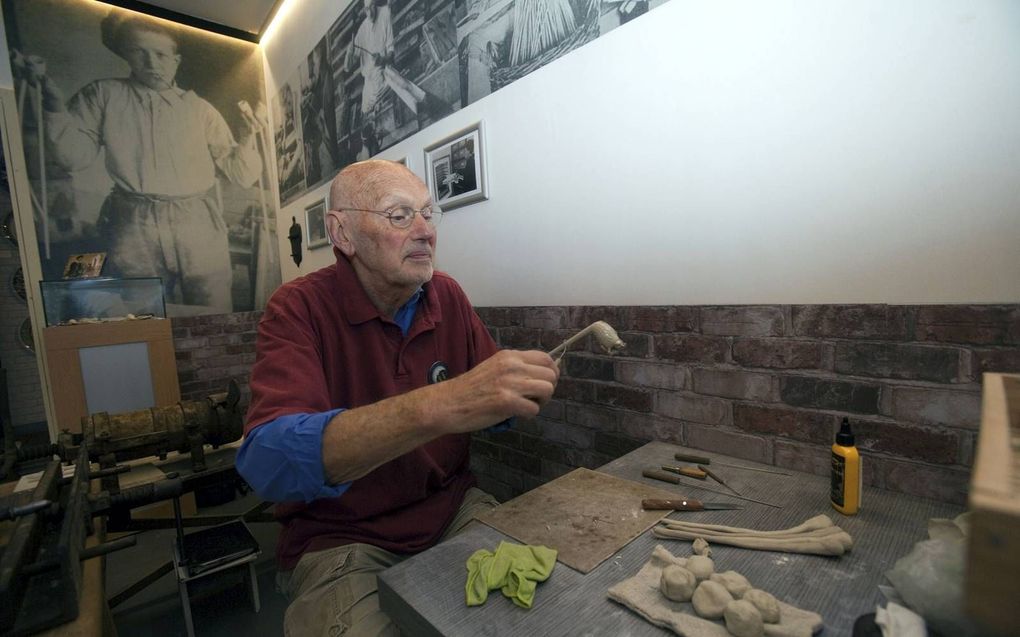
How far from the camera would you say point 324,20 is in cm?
346

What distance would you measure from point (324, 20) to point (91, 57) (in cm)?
212

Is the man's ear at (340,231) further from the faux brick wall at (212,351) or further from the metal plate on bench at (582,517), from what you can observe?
the faux brick wall at (212,351)

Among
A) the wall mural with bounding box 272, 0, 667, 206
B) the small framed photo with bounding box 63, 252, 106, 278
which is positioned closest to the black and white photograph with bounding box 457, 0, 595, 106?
the wall mural with bounding box 272, 0, 667, 206

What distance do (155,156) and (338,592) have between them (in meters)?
4.52

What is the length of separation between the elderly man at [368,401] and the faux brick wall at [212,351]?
337 cm

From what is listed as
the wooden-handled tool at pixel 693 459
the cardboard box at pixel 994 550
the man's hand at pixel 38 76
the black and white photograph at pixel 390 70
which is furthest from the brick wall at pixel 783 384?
the man's hand at pixel 38 76

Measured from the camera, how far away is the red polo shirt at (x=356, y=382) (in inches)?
50.5

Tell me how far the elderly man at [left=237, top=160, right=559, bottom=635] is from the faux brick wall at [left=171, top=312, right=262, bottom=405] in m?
3.37

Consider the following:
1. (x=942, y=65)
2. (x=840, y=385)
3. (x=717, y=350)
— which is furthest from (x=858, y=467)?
(x=942, y=65)

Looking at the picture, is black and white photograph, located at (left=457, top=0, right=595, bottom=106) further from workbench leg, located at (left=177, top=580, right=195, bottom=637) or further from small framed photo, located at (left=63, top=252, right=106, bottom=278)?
small framed photo, located at (left=63, top=252, right=106, bottom=278)

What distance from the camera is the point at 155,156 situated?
13.2 ft

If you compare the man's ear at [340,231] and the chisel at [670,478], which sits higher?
the man's ear at [340,231]

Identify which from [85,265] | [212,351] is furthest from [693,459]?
[85,265]

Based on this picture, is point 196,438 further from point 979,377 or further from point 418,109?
point 979,377
